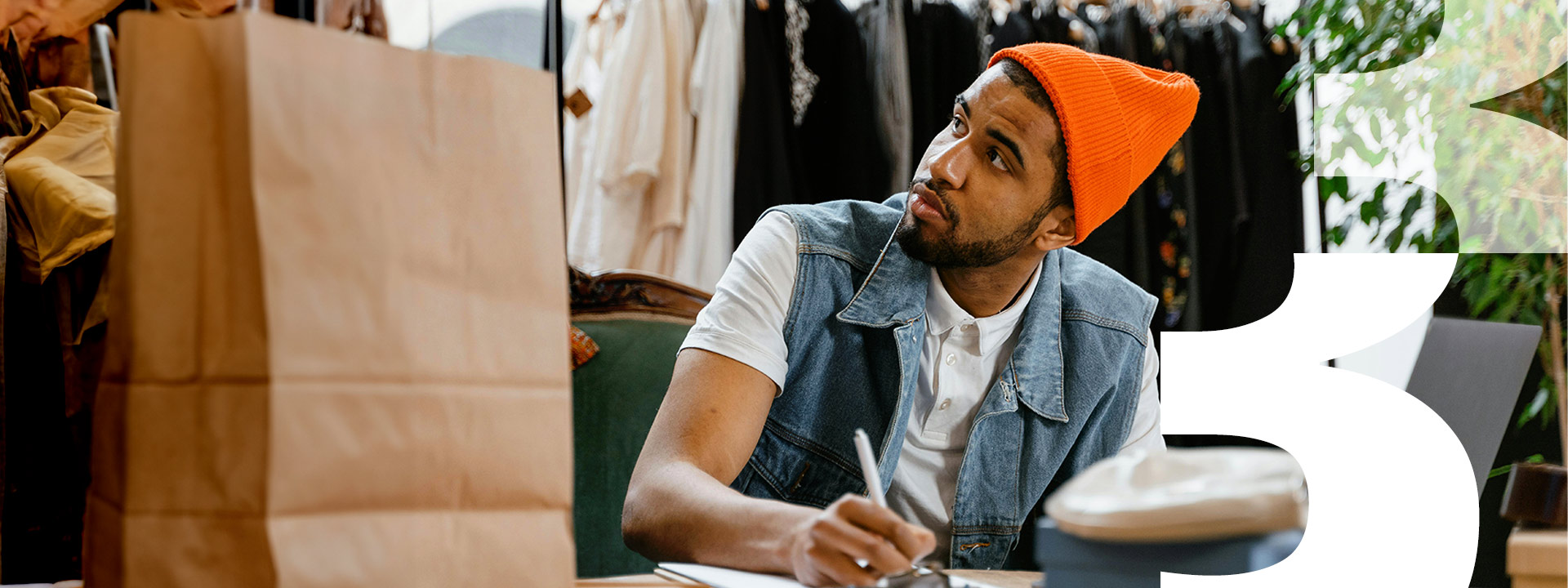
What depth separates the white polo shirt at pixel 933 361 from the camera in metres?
1.01

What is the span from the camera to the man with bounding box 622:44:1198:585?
1.03 metres

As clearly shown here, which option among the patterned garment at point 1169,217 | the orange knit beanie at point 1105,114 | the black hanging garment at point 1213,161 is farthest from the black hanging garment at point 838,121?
the orange knit beanie at point 1105,114

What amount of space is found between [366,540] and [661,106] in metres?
1.74

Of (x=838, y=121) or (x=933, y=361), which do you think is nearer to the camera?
(x=933, y=361)

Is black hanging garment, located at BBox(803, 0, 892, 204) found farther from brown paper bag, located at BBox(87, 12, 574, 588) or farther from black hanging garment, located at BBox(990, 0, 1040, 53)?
brown paper bag, located at BBox(87, 12, 574, 588)

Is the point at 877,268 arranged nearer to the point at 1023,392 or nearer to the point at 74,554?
the point at 1023,392

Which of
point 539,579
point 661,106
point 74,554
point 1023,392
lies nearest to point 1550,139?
point 1023,392

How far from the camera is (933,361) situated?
1068mm

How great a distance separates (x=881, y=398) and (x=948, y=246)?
0.55 ft

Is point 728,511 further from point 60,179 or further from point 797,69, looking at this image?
point 797,69

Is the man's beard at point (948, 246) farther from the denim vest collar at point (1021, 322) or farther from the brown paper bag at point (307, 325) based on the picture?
the brown paper bag at point (307, 325)

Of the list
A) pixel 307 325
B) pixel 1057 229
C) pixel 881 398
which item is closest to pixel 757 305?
pixel 881 398

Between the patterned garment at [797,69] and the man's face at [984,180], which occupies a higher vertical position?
the patterned garment at [797,69]

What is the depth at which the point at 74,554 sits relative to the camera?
4.49 feet
